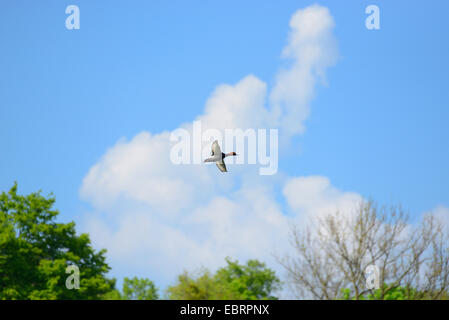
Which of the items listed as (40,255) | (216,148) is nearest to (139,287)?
(40,255)

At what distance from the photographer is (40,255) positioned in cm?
3872

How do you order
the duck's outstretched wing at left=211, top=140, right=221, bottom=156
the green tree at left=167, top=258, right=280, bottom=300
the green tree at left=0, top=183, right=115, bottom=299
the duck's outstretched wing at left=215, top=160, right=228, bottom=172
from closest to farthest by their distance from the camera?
1. the duck's outstretched wing at left=215, top=160, right=228, bottom=172
2. the duck's outstretched wing at left=211, top=140, right=221, bottom=156
3. the green tree at left=0, top=183, right=115, bottom=299
4. the green tree at left=167, top=258, right=280, bottom=300

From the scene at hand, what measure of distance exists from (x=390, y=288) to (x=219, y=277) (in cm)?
3570

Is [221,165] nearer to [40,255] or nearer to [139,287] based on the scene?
[40,255]

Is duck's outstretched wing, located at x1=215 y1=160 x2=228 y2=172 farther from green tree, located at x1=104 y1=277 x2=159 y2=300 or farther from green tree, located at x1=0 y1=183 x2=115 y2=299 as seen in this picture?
green tree, located at x1=104 y1=277 x2=159 y2=300

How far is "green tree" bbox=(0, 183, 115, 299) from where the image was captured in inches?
1393

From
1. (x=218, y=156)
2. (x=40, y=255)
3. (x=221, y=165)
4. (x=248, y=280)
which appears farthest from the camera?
(x=248, y=280)

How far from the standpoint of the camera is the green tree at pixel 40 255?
35.4 metres

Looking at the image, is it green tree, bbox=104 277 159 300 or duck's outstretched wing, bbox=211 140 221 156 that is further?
green tree, bbox=104 277 159 300

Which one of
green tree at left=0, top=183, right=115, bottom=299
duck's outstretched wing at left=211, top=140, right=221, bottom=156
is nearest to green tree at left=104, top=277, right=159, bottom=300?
green tree at left=0, top=183, right=115, bottom=299

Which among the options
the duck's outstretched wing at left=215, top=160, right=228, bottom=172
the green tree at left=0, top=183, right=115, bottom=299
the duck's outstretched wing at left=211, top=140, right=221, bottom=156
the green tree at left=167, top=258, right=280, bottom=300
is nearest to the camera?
the duck's outstretched wing at left=215, top=160, right=228, bottom=172
